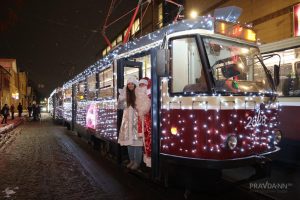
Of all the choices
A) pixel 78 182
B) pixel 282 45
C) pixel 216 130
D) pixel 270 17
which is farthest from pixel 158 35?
pixel 270 17

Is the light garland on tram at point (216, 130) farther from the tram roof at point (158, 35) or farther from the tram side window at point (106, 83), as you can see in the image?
the tram side window at point (106, 83)

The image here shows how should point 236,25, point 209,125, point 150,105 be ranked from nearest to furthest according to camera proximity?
1. point 209,125
2. point 236,25
3. point 150,105

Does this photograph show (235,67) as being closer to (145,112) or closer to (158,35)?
(158,35)

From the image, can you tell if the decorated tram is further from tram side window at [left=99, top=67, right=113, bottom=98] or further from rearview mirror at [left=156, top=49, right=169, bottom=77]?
tram side window at [left=99, top=67, right=113, bottom=98]

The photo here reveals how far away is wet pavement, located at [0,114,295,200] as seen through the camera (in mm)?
7121

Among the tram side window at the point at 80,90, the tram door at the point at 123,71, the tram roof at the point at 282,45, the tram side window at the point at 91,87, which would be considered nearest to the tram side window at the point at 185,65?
the tram door at the point at 123,71

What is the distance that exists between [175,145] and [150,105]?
1.41 meters

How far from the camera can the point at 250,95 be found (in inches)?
257

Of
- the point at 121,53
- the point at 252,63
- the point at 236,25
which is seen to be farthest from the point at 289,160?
the point at 121,53

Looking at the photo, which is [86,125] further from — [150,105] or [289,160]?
[289,160]

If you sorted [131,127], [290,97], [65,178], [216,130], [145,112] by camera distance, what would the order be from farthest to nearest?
[290,97] → [65,178] → [131,127] → [145,112] → [216,130]

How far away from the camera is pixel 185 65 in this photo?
6605 millimetres

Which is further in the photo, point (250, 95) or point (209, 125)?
point (250, 95)

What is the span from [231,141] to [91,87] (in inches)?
287
